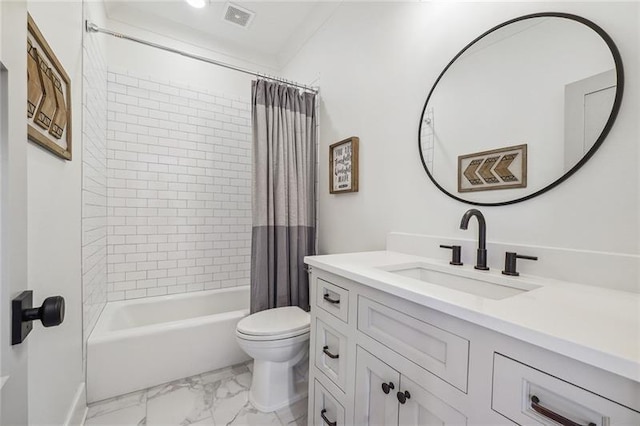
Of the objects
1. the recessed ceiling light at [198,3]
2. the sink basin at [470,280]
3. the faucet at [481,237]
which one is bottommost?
the sink basin at [470,280]

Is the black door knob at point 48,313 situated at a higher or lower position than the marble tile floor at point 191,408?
higher

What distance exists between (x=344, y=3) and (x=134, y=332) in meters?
2.69

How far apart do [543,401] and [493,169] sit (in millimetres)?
851

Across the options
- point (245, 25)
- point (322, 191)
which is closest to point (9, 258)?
point (322, 191)

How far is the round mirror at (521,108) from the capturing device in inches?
33.4

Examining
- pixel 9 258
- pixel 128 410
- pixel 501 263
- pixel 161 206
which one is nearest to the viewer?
pixel 9 258

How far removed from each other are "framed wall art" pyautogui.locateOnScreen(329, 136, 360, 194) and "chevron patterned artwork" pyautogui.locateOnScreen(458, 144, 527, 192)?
717 mm

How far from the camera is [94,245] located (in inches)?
67.9

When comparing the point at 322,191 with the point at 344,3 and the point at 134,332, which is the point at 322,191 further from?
the point at 134,332

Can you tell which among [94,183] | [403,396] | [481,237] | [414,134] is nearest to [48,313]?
[403,396]

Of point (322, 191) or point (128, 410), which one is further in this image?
point (322, 191)

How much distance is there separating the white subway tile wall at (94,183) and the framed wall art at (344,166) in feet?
5.04

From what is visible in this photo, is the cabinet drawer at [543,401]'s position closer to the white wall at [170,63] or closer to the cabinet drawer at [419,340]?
the cabinet drawer at [419,340]

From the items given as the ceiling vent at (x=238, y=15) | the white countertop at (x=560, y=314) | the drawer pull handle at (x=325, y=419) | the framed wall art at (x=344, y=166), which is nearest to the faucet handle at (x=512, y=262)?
the white countertop at (x=560, y=314)
